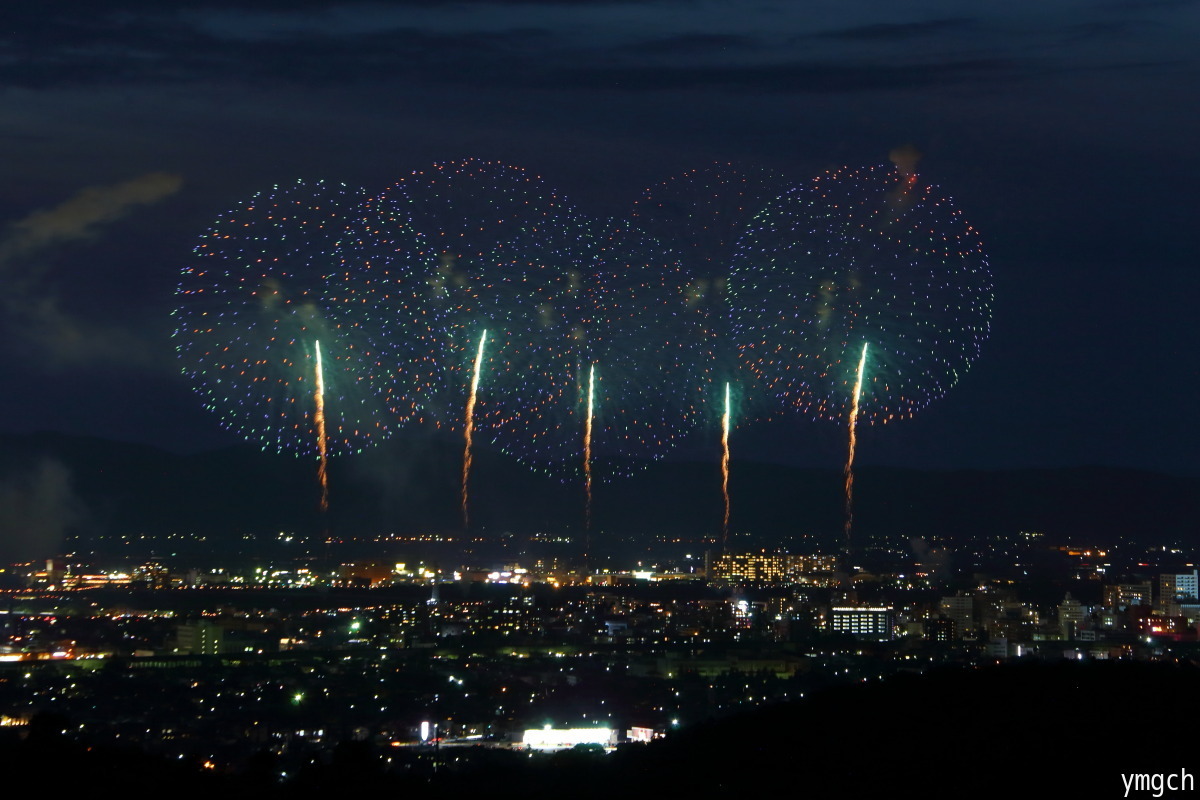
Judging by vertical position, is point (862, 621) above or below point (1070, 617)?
below

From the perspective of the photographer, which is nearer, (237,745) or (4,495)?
(237,745)

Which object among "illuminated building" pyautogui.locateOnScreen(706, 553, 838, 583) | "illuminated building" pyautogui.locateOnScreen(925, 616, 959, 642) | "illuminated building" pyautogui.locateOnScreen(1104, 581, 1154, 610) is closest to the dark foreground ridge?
"illuminated building" pyautogui.locateOnScreen(925, 616, 959, 642)

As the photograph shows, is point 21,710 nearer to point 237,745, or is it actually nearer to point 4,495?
point 237,745

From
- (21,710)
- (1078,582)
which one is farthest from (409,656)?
(1078,582)

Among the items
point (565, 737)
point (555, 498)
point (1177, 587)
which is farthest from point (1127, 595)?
point (565, 737)

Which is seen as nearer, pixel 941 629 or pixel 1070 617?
pixel 941 629

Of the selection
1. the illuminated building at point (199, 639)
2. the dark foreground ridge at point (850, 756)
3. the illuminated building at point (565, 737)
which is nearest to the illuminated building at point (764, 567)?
the illuminated building at point (199, 639)

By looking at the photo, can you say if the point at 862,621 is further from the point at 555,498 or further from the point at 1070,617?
the point at 555,498

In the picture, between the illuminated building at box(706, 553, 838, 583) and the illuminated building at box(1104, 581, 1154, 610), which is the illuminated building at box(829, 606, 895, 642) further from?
the illuminated building at box(1104, 581, 1154, 610)
